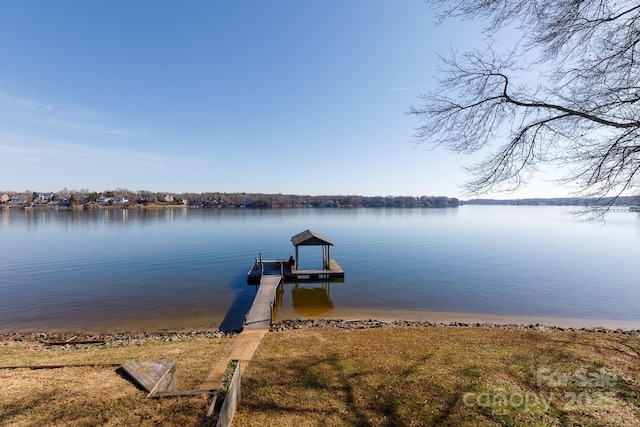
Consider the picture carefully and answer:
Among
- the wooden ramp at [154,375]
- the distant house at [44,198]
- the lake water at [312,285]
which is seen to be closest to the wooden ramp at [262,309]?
the lake water at [312,285]

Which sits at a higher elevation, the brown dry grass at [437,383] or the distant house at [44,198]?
the distant house at [44,198]

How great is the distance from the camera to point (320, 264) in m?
26.5

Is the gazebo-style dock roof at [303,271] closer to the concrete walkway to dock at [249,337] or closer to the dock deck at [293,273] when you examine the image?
the dock deck at [293,273]

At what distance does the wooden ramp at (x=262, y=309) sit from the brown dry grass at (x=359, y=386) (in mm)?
2572

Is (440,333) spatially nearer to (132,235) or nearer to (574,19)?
(574,19)

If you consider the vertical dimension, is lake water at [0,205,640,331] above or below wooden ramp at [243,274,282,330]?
below

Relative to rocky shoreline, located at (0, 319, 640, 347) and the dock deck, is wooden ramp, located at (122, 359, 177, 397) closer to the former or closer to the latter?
rocky shoreline, located at (0, 319, 640, 347)

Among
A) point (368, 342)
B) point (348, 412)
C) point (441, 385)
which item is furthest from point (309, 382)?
point (368, 342)

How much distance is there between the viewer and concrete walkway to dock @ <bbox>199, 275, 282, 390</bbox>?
6.72m

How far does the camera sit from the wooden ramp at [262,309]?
1165cm

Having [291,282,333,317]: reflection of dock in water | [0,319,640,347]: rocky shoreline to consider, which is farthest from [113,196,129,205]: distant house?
[0,319,640,347]: rocky shoreline

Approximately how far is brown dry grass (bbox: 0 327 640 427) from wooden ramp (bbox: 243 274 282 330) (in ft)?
8.44

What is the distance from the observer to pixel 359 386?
5801 millimetres

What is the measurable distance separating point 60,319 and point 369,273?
19238 millimetres
